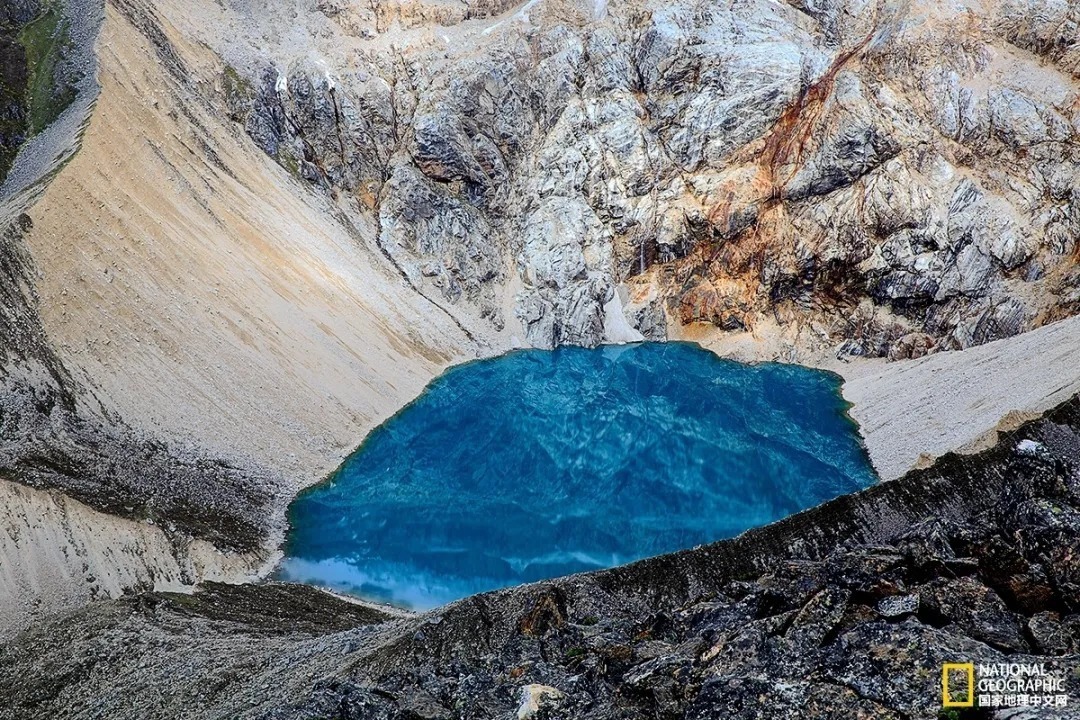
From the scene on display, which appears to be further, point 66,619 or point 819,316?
point 819,316

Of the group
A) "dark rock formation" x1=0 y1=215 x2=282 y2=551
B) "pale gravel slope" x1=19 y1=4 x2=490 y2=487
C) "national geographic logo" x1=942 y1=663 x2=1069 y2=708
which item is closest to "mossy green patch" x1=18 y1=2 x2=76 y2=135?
"pale gravel slope" x1=19 y1=4 x2=490 y2=487

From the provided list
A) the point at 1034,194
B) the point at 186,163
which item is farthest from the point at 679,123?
the point at 186,163

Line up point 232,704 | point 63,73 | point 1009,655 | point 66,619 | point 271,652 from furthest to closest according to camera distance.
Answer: point 63,73, point 66,619, point 271,652, point 232,704, point 1009,655

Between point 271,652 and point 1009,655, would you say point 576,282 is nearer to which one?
point 271,652

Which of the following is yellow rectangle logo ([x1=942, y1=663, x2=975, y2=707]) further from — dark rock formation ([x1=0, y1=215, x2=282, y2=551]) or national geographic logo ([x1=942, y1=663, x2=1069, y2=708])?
dark rock formation ([x1=0, y1=215, x2=282, y2=551])

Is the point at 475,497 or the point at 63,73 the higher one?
the point at 63,73

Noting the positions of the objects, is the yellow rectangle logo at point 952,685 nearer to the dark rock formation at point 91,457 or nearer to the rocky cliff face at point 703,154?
the dark rock formation at point 91,457
